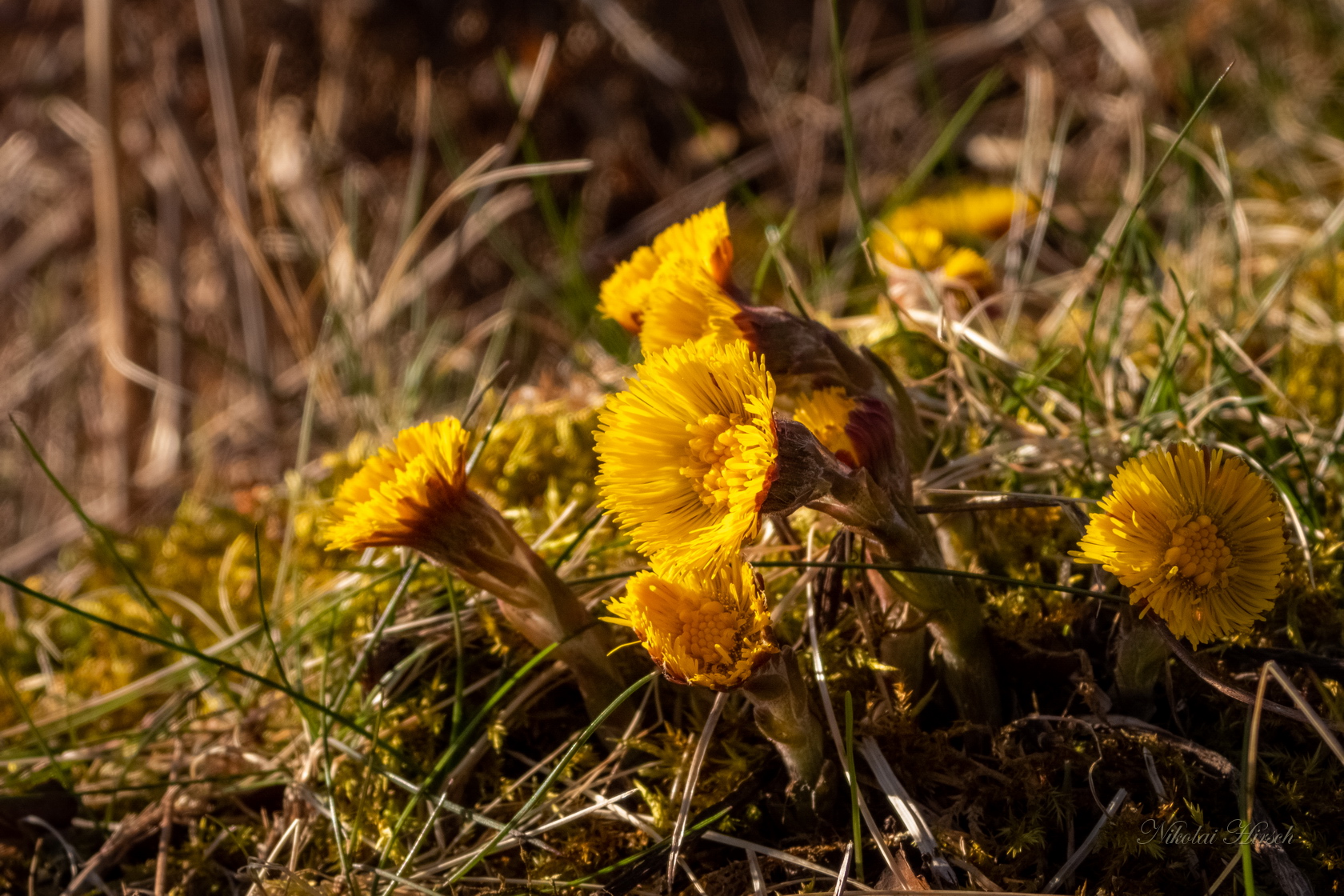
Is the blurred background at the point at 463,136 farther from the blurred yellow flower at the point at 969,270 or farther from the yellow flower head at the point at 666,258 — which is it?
the yellow flower head at the point at 666,258

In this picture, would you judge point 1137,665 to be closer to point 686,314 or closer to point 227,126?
point 686,314

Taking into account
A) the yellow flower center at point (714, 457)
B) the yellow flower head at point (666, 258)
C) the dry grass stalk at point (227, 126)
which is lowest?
the yellow flower center at point (714, 457)

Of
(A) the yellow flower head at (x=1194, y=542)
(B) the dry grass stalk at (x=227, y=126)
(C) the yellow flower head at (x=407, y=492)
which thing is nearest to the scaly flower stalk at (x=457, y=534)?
(C) the yellow flower head at (x=407, y=492)

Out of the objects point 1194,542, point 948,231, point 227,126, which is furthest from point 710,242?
point 227,126

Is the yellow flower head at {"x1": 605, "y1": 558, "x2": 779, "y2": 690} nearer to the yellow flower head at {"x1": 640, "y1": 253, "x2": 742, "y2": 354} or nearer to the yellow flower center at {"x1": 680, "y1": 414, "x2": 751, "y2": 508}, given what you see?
the yellow flower center at {"x1": 680, "y1": 414, "x2": 751, "y2": 508}

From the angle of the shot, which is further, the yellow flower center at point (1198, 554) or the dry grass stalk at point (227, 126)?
the dry grass stalk at point (227, 126)

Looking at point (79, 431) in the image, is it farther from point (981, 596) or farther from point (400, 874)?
point (981, 596)

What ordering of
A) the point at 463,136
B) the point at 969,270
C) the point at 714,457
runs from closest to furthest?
the point at 714,457
the point at 969,270
the point at 463,136
